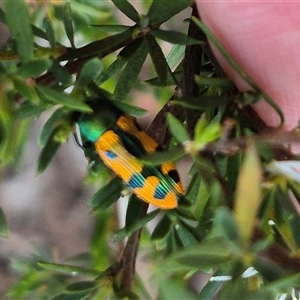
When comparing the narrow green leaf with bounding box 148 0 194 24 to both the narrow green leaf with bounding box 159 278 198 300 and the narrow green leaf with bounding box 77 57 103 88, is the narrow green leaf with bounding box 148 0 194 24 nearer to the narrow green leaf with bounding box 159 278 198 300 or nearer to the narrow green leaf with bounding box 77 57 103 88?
the narrow green leaf with bounding box 77 57 103 88

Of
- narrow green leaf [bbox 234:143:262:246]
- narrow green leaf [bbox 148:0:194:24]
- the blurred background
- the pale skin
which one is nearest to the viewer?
narrow green leaf [bbox 234:143:262:246]

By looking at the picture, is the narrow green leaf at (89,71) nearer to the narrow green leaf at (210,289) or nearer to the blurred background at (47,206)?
the narrow green leaf at (210,289)

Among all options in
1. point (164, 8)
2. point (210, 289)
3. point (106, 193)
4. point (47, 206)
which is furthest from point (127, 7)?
point (47, 206)

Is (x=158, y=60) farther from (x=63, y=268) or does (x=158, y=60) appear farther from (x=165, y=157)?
(x=63, y=268)

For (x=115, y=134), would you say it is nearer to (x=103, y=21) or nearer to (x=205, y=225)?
(x=205, y=225)

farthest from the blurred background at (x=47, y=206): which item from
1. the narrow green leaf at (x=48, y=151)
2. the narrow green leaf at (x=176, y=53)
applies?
the narrow green leaf at (x=48, y=151)

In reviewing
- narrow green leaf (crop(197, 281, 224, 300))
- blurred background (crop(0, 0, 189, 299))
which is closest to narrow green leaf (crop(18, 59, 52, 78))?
narrow green leaf (crop(197, 281, 224, 300))

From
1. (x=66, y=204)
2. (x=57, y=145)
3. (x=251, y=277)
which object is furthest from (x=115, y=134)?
(x=66, y=204)
